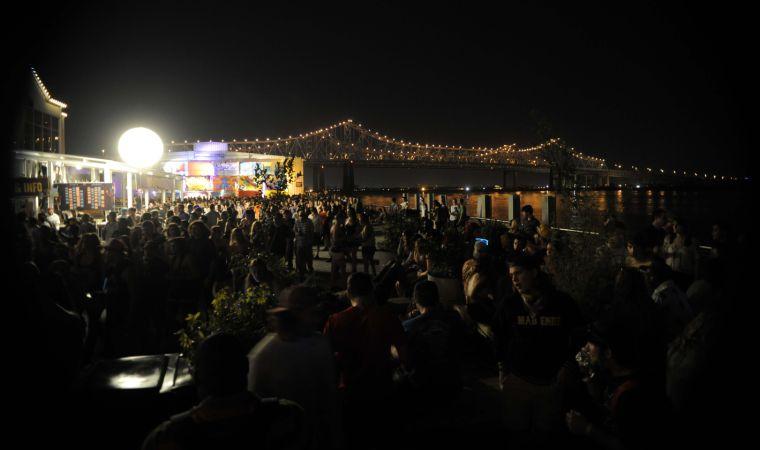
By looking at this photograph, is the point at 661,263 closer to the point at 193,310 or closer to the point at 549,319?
the point at 549,319

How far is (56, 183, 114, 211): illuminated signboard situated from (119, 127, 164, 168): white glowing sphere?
12.6ft

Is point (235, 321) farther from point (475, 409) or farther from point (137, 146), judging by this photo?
point (137, 146)

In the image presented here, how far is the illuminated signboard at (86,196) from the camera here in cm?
1102

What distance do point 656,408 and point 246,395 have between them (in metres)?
1.70

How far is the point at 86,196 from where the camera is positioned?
451 inches

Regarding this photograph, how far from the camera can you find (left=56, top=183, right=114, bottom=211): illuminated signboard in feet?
36.2

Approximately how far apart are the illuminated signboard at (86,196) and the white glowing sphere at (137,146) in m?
3.84

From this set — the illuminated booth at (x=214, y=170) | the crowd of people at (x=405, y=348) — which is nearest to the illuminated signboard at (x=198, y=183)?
the illuminated booth at (x=214, y=170)

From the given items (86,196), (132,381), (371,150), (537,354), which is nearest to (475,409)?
(537,354)

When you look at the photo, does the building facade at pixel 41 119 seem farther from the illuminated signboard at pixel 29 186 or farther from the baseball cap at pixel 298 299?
the baseball cap at pixel 298 299

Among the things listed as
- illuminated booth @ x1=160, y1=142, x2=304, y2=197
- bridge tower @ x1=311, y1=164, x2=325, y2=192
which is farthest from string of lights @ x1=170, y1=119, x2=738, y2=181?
illuminated booth @ x1=160, y1=142, x2=304, y2=197

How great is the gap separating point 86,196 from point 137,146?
13.9 ft

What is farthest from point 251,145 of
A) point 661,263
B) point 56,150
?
point 661,263

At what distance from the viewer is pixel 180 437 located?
1.72 metres
